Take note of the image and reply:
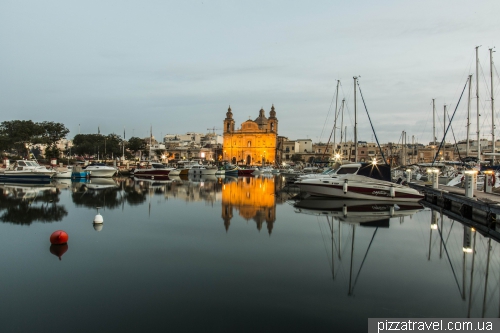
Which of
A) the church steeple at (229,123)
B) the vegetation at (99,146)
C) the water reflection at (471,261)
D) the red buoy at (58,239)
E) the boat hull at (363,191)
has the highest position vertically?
the church steeple at (229,123)

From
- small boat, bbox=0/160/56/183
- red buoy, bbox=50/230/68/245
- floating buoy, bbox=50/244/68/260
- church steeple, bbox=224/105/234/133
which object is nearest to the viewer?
floating buoy, bbox=50/244/68/260

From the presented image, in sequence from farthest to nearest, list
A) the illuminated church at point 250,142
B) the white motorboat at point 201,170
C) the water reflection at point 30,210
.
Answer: the illuminated church at point 250,142
the white motorboat at point 201,170
the water reflection at point 30,210

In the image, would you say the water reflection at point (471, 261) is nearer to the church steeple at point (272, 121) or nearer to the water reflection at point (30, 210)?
the water reflection at point (30, 210)

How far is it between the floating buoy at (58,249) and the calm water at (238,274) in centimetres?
10

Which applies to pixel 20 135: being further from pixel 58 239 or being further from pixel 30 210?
pixel 58 239

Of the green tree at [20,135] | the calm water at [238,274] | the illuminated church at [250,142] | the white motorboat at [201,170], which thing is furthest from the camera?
the illuminated church at [250,142]

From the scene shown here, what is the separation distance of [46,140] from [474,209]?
65.5m

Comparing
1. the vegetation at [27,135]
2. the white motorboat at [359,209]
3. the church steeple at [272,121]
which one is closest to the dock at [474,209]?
the white motorboat at [359,209]

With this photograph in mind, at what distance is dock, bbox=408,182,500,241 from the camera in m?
13.7

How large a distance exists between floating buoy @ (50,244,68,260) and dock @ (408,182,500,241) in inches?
519

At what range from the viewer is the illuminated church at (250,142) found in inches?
3976

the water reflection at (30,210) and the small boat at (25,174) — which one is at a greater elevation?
the small boat at (25,174)

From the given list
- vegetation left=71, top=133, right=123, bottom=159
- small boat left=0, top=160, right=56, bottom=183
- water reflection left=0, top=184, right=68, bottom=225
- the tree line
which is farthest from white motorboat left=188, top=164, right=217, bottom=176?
water reflection left=0, top=184, right=68, bottom=225

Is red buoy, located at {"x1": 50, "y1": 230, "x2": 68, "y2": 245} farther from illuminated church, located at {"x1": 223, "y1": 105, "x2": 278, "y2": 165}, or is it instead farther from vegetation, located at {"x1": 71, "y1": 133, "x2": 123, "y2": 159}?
illuminated church, located at {"x1": 223, "y1": 105, "x2": 278, "y2": 165}
